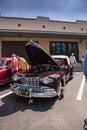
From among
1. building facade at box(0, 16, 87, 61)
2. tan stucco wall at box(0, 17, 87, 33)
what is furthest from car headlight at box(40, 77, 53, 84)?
tan stucco wall at box(0, 17, 87, 33)

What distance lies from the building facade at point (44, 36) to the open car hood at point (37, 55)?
29.5 feet

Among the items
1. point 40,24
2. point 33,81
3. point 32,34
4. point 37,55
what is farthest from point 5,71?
point 40,24

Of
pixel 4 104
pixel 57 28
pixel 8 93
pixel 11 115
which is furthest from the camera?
pixel 57 28

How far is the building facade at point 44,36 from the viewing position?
59.0 ft

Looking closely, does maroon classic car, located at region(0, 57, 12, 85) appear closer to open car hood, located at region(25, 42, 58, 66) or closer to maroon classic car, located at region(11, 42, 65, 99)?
open car hood, located at region(25, 42, 58, 66)

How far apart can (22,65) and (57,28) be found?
1312 cm

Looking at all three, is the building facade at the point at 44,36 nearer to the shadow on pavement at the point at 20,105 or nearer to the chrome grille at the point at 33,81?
the shadow on pavement at the point at 20,105

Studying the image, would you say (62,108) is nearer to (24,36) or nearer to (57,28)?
(24,36)

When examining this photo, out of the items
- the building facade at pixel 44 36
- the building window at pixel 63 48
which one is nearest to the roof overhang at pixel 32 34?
the building facade at pixel 44 36

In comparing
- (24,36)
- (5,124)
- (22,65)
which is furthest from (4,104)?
(24,36)

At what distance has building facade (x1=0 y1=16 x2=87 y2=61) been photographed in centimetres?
1797

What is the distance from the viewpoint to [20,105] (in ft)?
20.6

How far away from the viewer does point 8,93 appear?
26.5 feet

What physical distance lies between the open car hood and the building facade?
8987 millimetres
